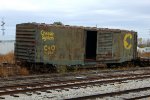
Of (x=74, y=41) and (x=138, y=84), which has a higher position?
(x=74, y=41)

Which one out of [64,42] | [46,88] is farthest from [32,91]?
[64,42]

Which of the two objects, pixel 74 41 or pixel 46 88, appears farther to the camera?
pixel 74 41

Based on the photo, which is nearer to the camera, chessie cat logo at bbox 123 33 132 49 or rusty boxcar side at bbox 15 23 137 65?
rusty boxcar side at bbox 15 23 137 65

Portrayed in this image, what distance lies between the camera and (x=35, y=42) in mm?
23281

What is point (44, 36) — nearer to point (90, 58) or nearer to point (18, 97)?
point (90, 58)

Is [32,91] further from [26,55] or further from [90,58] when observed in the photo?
[90,58]

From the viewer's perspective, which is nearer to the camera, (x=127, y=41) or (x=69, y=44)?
Result: (x=69, y=44)

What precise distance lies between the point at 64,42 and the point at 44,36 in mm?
1879

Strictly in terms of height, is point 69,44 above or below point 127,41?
below

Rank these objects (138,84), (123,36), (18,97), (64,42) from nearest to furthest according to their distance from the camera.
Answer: (18,97)
(138,84)
(64,42)
(123,36)

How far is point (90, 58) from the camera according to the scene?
28.2m

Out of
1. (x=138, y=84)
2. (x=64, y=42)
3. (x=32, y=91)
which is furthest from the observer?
(x=64, y=42)

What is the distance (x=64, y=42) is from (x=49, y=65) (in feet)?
6.32

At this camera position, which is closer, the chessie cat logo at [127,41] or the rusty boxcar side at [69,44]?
the rusty boxcar side at [69,44]
